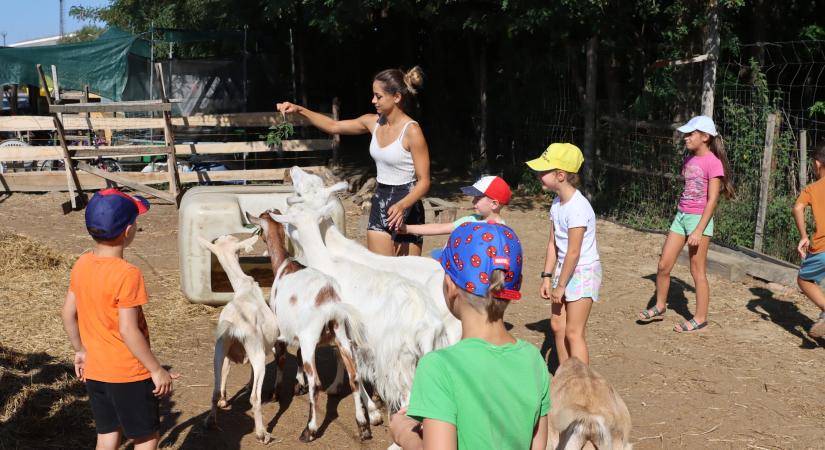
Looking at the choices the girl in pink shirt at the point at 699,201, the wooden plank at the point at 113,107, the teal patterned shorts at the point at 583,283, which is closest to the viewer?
the teal patterned shorts at the point at 583,283

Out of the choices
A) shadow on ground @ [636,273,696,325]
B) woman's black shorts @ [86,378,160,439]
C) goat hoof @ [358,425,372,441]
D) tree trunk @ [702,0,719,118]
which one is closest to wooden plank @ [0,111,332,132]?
tree trunk @ [702,0,719,118]

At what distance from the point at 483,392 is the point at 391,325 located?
217cm

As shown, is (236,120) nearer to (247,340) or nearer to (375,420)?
(247,340)

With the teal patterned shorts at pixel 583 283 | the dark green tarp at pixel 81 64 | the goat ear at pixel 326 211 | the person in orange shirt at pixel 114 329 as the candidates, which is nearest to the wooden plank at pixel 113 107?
the dark green tarp at pixel 81 64

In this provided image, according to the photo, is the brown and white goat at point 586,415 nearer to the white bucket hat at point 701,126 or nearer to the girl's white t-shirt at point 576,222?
the girl's white t-shirt at point 576,222

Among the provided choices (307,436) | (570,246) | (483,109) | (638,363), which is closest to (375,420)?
(307,436)

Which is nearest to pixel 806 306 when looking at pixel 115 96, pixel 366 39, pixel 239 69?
pixel 239 69

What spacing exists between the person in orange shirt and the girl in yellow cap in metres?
2.44

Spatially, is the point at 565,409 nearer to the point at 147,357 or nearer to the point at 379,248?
the point at 147,357

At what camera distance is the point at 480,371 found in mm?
2117

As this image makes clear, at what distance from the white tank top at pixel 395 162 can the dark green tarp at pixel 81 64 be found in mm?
12022

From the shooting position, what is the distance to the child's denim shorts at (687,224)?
6367 millimetres

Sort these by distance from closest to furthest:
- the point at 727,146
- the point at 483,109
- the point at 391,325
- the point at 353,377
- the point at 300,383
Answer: the point at 391,325 < the point at 353,377 < the point at 300,383 < the point at 727,146 < the point at 483,109

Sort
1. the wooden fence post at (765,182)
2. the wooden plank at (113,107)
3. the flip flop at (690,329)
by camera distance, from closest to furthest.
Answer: the flip flop at (690,329) < the wooden fence post at (765,182) < the wooden plank at (113,107)
